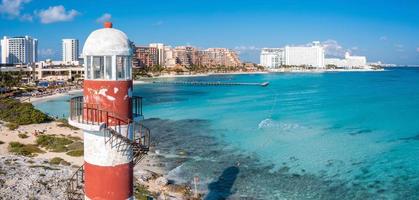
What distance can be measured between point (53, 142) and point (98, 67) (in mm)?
28495

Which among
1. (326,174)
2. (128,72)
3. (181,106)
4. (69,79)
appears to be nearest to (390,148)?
(326,174)

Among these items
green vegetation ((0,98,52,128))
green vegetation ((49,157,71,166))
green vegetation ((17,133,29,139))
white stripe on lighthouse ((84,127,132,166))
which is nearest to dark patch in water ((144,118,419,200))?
green vegetation ((49,157,71,166))

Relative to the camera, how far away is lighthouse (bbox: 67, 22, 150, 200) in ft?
29.5

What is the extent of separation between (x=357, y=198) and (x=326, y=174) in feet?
15.7

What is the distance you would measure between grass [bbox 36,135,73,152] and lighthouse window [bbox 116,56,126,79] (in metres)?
26.0

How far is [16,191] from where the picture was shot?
693 inches

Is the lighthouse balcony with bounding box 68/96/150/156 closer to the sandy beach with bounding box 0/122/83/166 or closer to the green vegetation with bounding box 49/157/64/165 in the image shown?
the green vegetation with bounding box 49/157/64/165

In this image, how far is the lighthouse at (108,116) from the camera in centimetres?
900

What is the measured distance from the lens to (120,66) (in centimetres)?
918

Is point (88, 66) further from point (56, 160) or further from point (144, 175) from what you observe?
point (56, 160)

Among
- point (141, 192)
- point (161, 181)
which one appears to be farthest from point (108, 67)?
point (161, 181)

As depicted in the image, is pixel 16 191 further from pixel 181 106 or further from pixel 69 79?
pixel 69 79

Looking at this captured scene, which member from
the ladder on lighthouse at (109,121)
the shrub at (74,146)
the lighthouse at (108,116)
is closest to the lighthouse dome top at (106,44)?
the lighthouse at (108,116)

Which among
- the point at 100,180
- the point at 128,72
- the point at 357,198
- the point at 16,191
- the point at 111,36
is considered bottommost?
the point at 357,198
